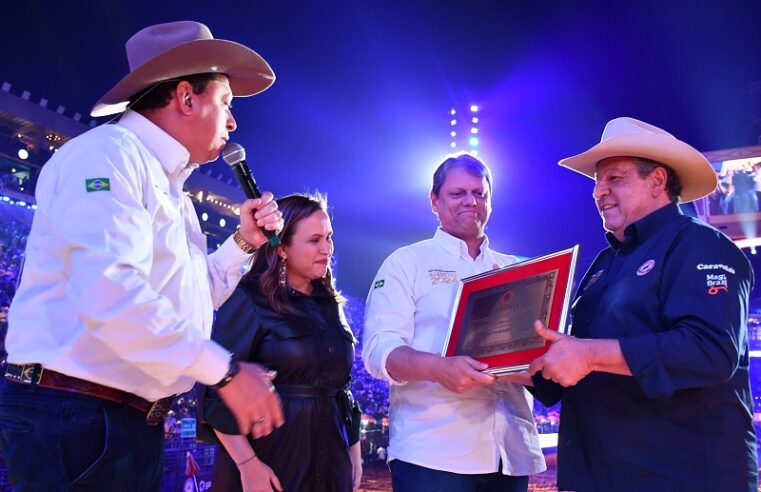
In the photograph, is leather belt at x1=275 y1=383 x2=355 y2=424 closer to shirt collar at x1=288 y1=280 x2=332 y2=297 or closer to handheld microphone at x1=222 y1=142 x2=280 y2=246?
shirt collar at x1=288 y1=280 x2=332 y2=297

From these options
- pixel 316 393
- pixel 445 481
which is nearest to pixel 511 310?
pixel 445 481

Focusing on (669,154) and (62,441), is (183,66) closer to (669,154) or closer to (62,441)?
(62,441)

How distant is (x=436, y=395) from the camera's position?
2373mm

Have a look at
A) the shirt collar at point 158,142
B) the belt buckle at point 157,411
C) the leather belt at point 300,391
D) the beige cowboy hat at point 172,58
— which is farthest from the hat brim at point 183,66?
the leather belt at point 300,391

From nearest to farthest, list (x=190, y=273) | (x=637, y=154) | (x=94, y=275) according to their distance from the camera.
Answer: (x=94, y=275) < (x=190, y=273) < (x=637, y=154)

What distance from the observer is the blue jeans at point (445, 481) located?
2.21 meters

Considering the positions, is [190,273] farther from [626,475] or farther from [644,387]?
[626,475]

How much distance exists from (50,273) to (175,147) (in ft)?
1.82

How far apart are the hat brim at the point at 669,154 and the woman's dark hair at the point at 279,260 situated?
1.40 meters

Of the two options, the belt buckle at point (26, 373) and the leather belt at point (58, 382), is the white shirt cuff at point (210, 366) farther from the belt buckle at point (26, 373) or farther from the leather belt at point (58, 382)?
the belt buckle at point (26, 373)

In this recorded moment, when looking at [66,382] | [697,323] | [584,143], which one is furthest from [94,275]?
[584,143]

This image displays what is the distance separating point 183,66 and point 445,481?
1.81m

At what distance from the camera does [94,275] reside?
4.14 feet

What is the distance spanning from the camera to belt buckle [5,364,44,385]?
1.41m
